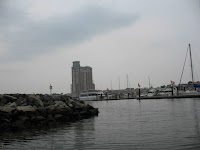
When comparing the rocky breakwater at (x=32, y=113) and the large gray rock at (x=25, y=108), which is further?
the large gray rock at (x=25, y=108)

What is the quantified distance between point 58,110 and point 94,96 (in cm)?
9757

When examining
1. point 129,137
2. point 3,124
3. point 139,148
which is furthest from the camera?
point 3,124

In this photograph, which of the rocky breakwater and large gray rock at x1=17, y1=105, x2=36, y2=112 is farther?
large gray rock at x1=17, y1=105, x2=36, y2=112

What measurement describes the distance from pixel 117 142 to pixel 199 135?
4.47 metres

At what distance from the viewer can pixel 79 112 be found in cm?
2470

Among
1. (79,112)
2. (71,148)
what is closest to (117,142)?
(71,148)

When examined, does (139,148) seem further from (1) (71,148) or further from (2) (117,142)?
(1) (71,148)

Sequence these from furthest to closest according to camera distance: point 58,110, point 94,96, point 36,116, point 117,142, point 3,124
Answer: point 94,96, point 58,110, point 36,116, point 3,124, point 117,142

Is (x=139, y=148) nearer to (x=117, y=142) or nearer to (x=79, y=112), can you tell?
(x=117, y=142)

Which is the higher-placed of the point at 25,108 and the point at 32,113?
the point at 25,108

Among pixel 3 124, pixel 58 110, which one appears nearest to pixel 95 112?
pixel 58 110

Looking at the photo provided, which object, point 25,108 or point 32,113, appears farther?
point 32,113

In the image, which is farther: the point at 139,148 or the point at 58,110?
the point at 58,110

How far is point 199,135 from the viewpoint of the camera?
11.1 meters
